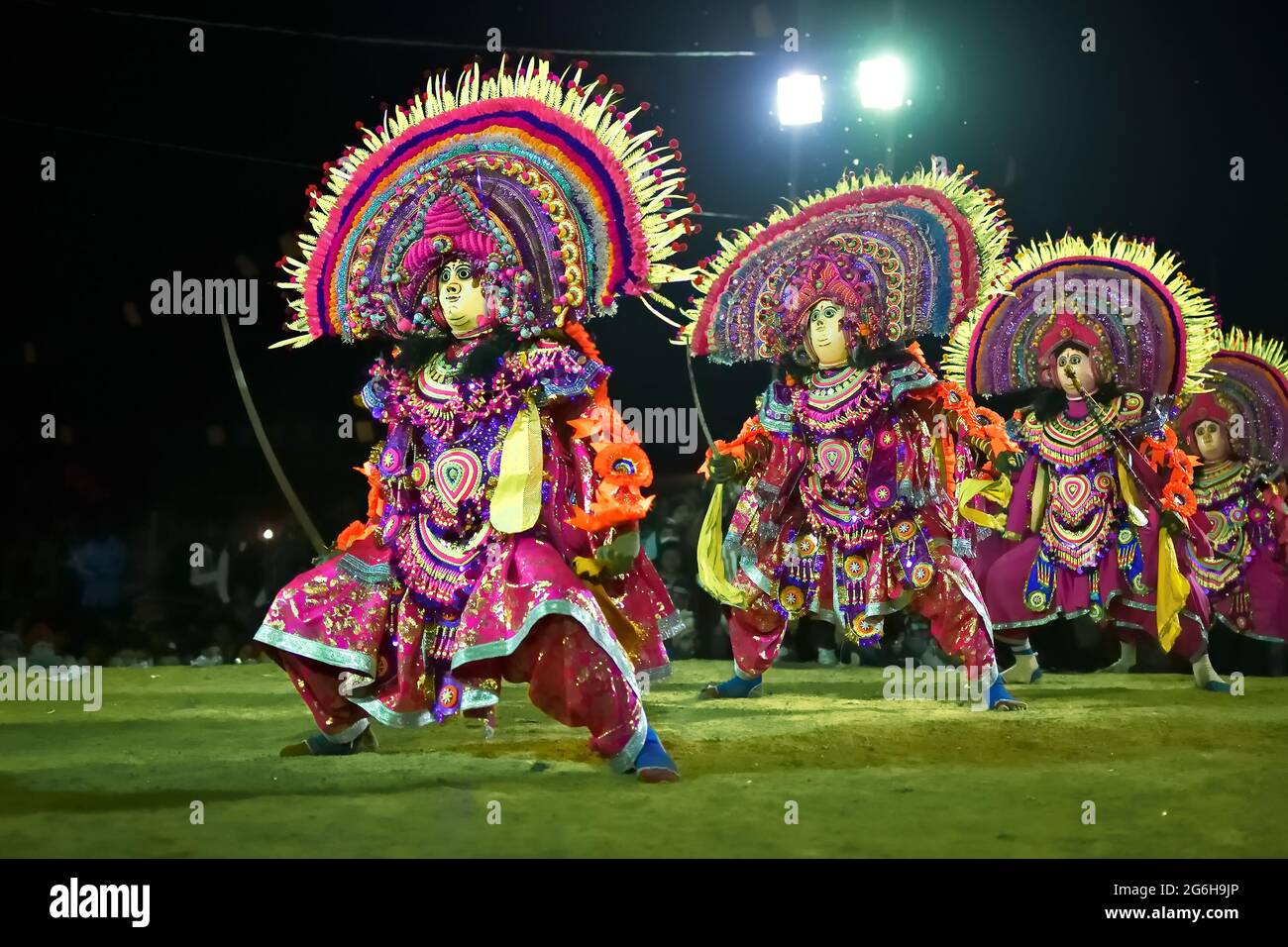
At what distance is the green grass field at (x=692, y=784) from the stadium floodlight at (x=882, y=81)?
369 cm

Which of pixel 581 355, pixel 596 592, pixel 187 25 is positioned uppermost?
pixel 187 25

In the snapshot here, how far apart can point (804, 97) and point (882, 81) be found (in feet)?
1.54

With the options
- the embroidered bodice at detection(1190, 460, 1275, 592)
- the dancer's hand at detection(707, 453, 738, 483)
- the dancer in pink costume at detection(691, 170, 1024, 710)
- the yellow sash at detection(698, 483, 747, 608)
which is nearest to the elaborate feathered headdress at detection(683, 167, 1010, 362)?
the dancer in pink costume at detection(691, 170, 1024, 710)

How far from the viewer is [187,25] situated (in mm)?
7547

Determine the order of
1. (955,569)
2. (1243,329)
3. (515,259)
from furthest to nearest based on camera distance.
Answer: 1. (1243,329)
2. (955,569)
3. (515,259)

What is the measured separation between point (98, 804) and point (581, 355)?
2.01m

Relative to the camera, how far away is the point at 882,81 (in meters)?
8.09

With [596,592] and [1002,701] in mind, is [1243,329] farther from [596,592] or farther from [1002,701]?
[596,592]

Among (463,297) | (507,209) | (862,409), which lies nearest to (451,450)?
(463,297)

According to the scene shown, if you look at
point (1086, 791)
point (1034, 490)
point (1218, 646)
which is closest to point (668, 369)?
point (1034, 490)

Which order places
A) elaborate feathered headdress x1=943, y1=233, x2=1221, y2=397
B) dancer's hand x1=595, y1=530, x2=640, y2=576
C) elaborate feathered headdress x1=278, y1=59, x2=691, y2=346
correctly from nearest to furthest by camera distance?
dancer's hand x1=595, y1=530, x2=640, y2=576 → elaborate feathered headdress x1=278, y1=59, x2=691, y2=346 → elaborate feathered headdress x1=943, y1=233, x2=1221, y2=397

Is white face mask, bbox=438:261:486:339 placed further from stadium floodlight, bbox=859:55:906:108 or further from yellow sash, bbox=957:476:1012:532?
stadium floodlight, bbox=859:55:906:108

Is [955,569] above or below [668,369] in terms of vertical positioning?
below

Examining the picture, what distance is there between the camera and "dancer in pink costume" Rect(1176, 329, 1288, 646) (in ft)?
28.0
